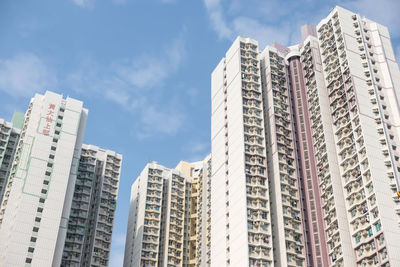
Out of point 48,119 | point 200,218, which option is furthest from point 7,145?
point 200,218

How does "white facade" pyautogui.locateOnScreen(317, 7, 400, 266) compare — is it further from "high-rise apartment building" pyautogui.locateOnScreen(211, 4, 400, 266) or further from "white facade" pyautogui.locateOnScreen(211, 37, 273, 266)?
"white facade" pyautogui.locateOnScreen(211, 37, 273, 266)

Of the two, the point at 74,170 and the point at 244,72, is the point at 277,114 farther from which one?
the point at 74,170

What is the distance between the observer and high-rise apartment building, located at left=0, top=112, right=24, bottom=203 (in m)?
93.8

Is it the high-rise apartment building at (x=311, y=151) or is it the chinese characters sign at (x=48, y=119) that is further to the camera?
the chinese characters sign at (x=48, y=119)

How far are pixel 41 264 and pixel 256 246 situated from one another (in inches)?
1193

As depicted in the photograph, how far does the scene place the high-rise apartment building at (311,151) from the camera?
6481 cm

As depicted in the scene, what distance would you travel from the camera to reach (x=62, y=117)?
86312 millimetres

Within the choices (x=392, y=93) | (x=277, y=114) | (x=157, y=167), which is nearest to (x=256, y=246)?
(x=277, y=114)

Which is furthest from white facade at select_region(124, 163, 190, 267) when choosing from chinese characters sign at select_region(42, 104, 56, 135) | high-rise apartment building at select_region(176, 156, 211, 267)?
chinese characters sign at select_region(42, 104, 56, 135)

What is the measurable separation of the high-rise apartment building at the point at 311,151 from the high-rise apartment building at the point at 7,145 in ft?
127

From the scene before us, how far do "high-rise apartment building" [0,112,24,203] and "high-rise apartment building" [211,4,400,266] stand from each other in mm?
38815

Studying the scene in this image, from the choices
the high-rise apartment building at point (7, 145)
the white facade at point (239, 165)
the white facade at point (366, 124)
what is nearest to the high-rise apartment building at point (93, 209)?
the high-rise apartment building at point (7, 145)

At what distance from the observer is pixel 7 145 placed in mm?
97250

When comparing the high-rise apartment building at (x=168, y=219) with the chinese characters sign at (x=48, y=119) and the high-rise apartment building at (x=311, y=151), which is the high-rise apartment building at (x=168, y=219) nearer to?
the high-rise apartment building at (x=311, y=151)
